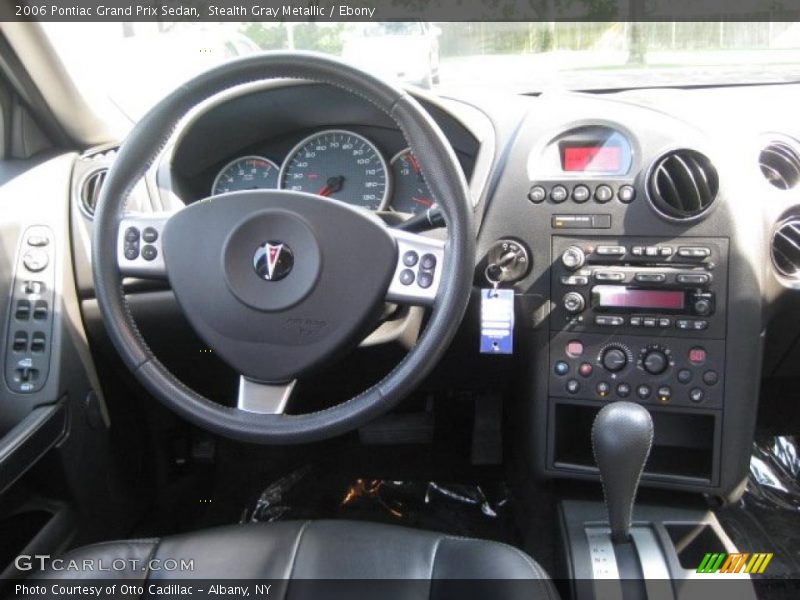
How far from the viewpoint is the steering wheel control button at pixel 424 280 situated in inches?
51.0

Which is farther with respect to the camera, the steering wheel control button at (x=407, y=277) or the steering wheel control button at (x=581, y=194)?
the steering wheel control button at (x=581, y=194)

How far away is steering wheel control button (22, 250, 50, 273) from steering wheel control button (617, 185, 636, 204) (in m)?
1.21

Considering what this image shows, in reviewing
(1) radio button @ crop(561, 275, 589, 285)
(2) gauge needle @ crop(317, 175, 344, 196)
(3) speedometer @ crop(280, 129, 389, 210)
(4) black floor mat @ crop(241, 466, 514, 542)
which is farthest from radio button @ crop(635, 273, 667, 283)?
(4) black floor mat @ crop(241, 466, 514, 542)

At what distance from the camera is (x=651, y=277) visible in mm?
1530

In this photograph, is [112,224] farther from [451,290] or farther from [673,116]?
[673,116]

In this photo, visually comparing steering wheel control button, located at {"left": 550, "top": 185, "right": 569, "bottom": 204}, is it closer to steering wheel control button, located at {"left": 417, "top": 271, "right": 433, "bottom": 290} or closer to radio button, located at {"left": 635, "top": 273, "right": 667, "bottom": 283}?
radio button, located at {"left": 635, "top": 273, "right": 667, "bottom": 283}

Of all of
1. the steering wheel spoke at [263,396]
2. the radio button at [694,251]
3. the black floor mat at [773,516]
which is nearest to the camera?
the steering wheel spoke at [263,396]

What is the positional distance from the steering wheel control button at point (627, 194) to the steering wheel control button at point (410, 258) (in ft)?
1.60

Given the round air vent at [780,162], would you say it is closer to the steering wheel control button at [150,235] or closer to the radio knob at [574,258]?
the radio knob at [574,258]

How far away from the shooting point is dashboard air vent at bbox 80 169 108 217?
180 cm

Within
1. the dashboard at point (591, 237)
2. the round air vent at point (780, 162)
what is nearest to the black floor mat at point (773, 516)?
the dashboard at point (591, 237)

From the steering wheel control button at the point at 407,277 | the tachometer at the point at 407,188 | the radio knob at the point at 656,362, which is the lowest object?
the radio knob at the point at 656,362

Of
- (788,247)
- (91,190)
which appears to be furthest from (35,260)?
(788,247)

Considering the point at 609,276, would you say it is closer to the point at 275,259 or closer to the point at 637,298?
the point at 637,298
